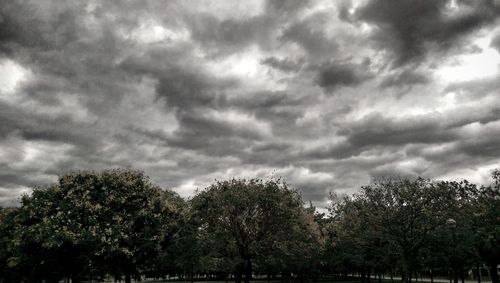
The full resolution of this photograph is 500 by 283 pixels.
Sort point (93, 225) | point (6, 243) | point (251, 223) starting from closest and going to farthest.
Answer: point (93, 225), point (251, 223), point (6, 243)

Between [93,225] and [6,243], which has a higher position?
[93,225]

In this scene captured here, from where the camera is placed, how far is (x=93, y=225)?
152 feet

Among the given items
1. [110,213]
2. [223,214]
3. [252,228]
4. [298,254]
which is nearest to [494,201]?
[298,254]

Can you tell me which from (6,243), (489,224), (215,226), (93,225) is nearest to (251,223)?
(215,226)

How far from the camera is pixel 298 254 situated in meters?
56.5

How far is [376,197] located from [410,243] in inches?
258

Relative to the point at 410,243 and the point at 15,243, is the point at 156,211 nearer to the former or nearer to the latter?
the point at 15,243

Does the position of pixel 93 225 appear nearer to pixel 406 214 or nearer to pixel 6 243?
pixel 6 243

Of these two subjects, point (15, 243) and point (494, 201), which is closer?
point (15, 243)

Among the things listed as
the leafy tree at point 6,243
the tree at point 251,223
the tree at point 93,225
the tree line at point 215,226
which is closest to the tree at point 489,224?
the tree line at point 215,226

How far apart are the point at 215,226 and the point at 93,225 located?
14.1 metres

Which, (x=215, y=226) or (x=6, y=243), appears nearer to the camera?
(x=215, y=226)

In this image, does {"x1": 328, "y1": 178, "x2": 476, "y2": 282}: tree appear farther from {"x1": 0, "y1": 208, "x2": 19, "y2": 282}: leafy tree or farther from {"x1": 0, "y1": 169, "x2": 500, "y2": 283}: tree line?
{"x1": 0, "y1": 208, "x2": 19, "y2": 282}: leafy tree

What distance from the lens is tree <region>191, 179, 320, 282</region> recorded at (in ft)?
162
